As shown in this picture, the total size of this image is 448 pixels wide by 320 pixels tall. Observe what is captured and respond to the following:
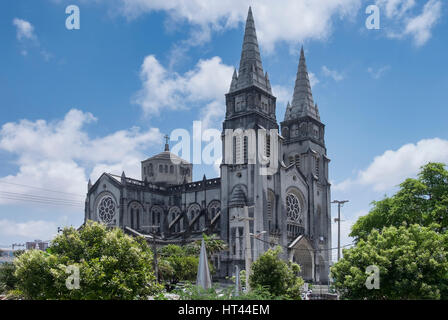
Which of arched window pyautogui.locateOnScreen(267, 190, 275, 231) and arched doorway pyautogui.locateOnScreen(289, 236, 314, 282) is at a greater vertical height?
arched window pyautogui.locateOnScreen(267, 190, 275, 231)

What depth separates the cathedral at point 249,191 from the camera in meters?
53.2

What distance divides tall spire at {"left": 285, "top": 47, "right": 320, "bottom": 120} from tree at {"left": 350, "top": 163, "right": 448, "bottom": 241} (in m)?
32.1

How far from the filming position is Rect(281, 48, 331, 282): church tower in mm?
62406

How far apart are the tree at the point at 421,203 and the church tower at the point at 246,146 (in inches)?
683

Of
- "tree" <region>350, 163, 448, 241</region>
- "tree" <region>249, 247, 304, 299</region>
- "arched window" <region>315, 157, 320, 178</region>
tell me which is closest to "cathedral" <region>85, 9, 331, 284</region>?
"arched window" <region>315, 157, 320, 178</region>

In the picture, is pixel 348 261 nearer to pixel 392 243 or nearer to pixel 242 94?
pixel 392 243

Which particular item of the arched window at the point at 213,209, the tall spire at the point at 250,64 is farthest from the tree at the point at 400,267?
the arched window at the point at 213,209

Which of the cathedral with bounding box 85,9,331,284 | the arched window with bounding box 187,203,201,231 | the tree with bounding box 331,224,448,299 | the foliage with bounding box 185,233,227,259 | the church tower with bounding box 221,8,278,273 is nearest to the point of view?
the tree with bounding box 331,224,448,299

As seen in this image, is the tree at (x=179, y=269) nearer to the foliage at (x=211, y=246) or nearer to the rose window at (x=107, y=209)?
the foliage at (x=211, y=246)

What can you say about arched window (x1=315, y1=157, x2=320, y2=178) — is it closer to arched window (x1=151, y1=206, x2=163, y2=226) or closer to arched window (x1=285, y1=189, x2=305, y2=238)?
arched window (x1=285, y1=189, x2=305, y2=238)

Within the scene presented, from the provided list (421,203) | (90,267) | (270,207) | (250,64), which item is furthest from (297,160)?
(90,267)
